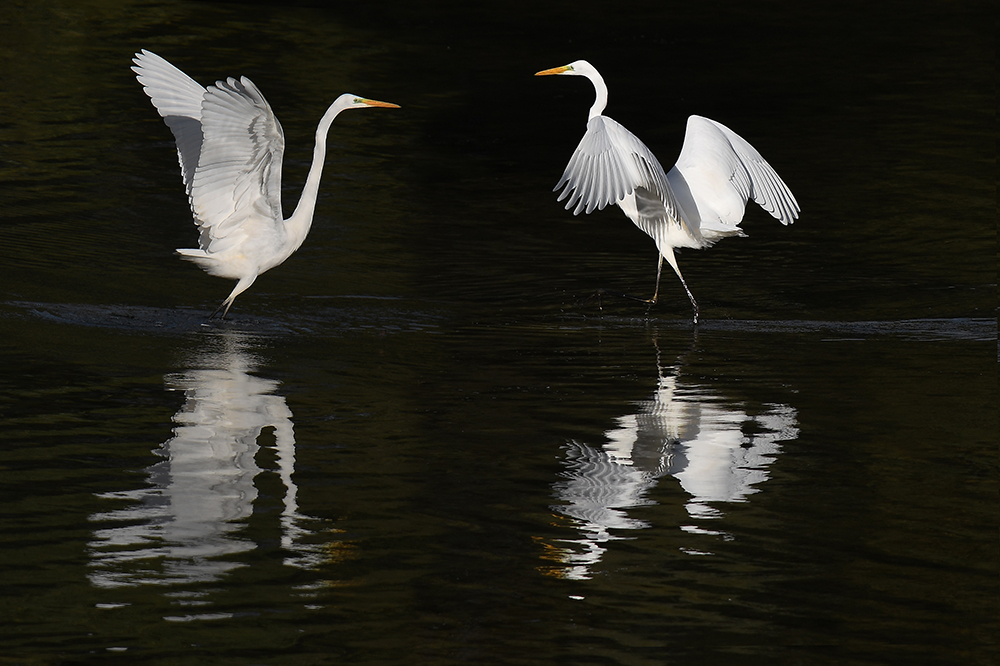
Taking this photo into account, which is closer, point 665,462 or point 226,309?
point 665,462

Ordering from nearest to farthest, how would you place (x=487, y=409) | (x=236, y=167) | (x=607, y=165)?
(x=487, y=409)
(x=236, y=167)
(x=607, y=165)

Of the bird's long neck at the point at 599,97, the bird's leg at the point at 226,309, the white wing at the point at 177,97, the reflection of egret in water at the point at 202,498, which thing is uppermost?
the bird's long neck at the point at 599,97

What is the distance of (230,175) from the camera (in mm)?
8703

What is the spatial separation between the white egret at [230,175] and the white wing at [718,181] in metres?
2.97

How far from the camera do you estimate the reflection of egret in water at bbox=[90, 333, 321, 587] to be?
515cm

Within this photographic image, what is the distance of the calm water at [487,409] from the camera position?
4.85 metres

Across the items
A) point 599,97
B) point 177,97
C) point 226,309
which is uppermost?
point 599,97

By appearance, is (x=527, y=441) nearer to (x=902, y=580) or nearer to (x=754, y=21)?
(x=902, y=580)

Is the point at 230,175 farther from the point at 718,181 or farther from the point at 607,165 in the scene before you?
the point at 718,181

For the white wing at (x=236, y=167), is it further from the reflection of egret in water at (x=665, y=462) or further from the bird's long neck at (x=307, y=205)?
the reflection of egret in water at (x=665, y=462)

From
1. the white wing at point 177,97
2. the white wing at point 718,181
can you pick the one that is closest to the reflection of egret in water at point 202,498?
the white wing at point 177,97

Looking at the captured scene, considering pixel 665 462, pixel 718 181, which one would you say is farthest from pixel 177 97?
pixel 665 462

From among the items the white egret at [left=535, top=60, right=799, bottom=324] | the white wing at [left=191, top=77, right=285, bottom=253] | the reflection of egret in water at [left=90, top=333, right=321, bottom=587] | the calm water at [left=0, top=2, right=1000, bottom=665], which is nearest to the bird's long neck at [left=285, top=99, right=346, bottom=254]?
the white wing at [left=191, top=77, right=285, bottom=253]

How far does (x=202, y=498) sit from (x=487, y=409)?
7.20 feet
